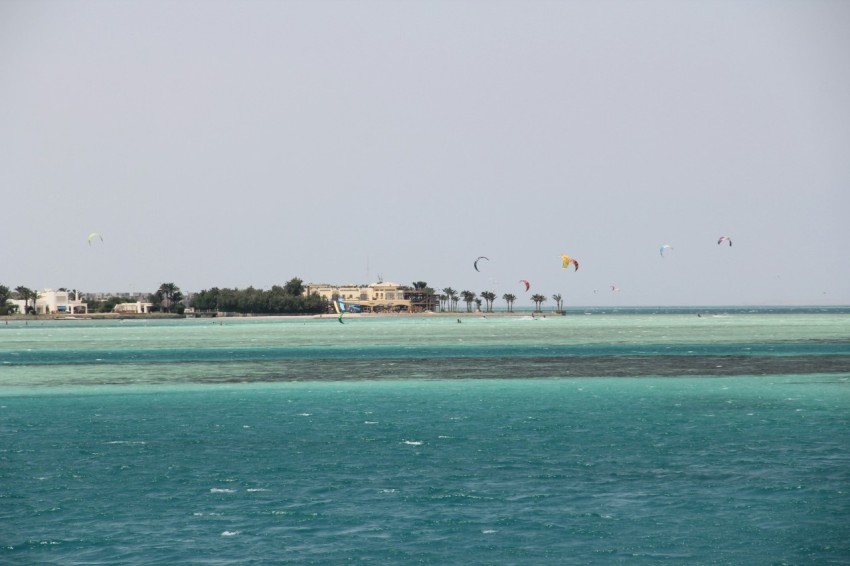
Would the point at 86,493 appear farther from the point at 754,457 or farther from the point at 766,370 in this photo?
the point at 766,370

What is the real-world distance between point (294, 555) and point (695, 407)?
27.7 meters

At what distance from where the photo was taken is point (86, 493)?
25969mm

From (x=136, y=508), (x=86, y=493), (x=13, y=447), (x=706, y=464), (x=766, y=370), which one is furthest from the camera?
(x=766, y=370)

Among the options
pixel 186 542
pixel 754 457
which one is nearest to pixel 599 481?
pixel 754 457

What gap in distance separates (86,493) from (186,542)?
619 centimetres

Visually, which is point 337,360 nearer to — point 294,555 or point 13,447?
point 13,447

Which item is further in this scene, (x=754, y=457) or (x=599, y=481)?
(x=754, y=457)

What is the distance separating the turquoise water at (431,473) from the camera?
68.4 feet

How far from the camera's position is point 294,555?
2020 cm

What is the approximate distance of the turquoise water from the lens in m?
20.8

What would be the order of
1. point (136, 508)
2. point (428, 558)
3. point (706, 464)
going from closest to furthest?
point (428, 558)
point (136, 508)
point (706, 464)

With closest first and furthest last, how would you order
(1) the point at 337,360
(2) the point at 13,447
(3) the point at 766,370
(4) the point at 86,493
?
1. (4) the point at 86,493
2. (2) the point at 13,447
3. (3) the point at 766,370
4. (1) the point at 337,360

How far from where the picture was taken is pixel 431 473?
28109 millimetres

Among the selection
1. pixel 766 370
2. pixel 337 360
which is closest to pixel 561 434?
pixel 766 370
